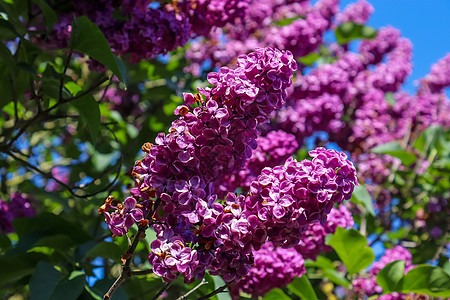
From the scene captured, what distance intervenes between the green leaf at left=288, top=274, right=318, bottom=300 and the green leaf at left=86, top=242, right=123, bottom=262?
556 mm

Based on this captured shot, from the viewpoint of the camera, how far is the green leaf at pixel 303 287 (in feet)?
5.30

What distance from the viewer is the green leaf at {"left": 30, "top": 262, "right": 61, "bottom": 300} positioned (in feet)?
4.04

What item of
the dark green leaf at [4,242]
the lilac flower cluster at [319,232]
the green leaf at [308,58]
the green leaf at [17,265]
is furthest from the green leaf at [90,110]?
the green leaf at [308,58]

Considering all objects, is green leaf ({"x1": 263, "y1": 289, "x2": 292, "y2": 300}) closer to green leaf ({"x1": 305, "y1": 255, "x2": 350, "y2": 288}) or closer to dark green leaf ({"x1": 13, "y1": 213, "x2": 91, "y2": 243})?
green leaf ({"x1": 305, "y1": 255, "x2": 350, "y2": 288})

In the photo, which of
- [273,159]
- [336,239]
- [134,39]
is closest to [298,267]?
[336,239]

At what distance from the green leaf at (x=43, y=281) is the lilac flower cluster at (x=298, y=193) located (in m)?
0.59

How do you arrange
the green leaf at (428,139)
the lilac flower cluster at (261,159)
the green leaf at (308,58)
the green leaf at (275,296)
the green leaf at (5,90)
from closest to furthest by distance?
the lilac flower cluster at (261,159)
the green leaf at (275,296)
the green leaf at (5,90)
the green leaf at (428,139)
the green leaf at (308,58)

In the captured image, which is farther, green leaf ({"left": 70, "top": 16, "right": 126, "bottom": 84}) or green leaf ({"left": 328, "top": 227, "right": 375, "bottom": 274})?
green leaf ({"left": 328, "top": 227, "right": 375, "bottom": 274})

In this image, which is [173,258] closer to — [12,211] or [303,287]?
[303,287]

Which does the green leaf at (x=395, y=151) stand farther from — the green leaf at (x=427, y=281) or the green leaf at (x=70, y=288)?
the green leaf at (x=70, y=288)

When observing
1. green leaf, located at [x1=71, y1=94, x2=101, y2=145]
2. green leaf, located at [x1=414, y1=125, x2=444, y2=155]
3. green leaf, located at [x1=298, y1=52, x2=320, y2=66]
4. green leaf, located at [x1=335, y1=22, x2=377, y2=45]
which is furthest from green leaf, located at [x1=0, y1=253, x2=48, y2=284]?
green leaf, located at [x1=335, y1=22, x2=377, y2=45]

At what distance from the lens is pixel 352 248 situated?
1.66 meters

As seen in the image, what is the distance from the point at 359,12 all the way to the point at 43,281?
3.48 meters

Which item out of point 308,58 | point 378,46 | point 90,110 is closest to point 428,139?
point 308,58
